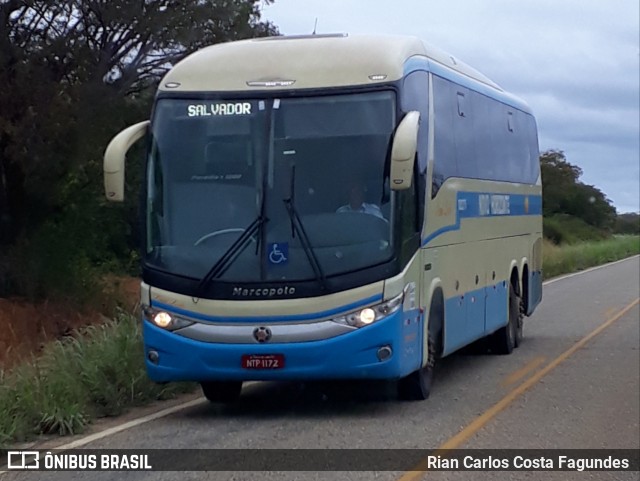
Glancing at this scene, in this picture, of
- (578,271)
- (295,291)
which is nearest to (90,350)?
(295,291)

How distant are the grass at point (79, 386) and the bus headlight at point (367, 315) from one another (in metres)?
2.54

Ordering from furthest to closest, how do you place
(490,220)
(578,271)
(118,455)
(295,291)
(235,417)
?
(578,271) → (490,220) → (235,417) → (295,291) → (118,455)

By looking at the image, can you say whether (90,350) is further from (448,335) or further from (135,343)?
(448,335)

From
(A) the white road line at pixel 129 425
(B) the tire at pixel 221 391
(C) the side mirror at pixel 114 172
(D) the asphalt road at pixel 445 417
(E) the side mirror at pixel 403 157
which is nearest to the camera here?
(D) the asphalt road at pixel 445 417

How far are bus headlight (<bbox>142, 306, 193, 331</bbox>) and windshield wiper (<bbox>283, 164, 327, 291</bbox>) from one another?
1.23 m

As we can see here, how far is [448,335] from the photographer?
12.6 meters

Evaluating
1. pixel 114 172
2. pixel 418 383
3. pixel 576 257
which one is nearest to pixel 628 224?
pixel 576 257

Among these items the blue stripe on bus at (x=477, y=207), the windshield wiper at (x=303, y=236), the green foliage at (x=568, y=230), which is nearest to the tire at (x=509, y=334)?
the blue stripe on bus at (x=477, y=207)

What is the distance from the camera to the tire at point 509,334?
640 inches

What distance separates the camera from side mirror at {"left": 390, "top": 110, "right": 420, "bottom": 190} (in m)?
10.0

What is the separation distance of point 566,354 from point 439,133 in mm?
5252

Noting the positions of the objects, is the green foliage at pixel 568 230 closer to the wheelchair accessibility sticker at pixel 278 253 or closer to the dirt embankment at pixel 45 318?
the dirt embankment at pixel 45 318

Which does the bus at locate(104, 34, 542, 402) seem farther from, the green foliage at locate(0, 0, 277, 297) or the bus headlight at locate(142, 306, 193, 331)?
the green foliage at locate(0, 0, 277, 297)

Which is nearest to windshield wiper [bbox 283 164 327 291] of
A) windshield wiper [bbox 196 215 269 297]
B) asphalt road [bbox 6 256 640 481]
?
windshield wiper [bbox 196 215 269 297]
